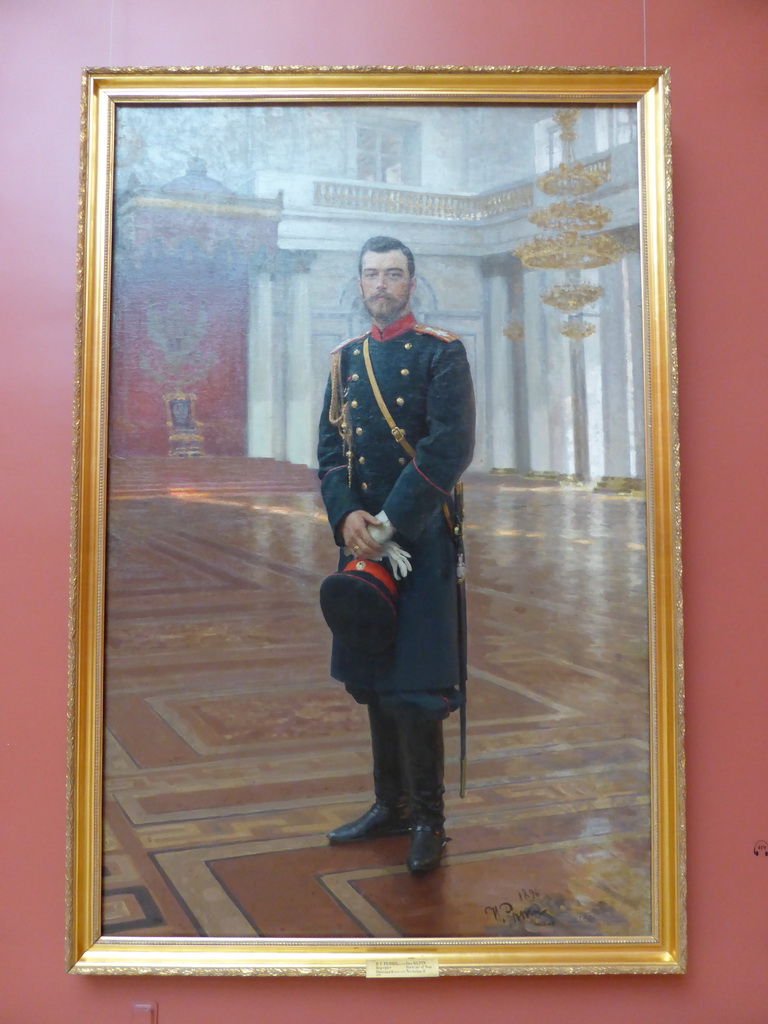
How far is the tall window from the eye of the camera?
2.96 m

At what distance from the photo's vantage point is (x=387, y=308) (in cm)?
296

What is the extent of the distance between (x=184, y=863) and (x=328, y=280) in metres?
2.15

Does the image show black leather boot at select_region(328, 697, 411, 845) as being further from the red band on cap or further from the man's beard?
the man's beard

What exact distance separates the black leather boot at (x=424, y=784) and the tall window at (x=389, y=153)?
6.33ft

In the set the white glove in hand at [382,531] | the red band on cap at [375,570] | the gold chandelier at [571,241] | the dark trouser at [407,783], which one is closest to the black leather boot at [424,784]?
the dark trouser at [407,783]

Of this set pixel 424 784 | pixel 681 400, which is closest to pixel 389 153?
pixel 681 400

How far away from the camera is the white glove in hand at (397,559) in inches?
115

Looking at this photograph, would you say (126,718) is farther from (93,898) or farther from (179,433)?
(179,433)

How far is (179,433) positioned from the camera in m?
2.97

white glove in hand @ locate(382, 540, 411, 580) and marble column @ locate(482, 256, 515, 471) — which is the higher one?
marble column @ locate(482, 256, 515, 471)

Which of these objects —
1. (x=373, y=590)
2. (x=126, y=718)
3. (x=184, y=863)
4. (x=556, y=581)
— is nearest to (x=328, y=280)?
(x=373, y=590)
